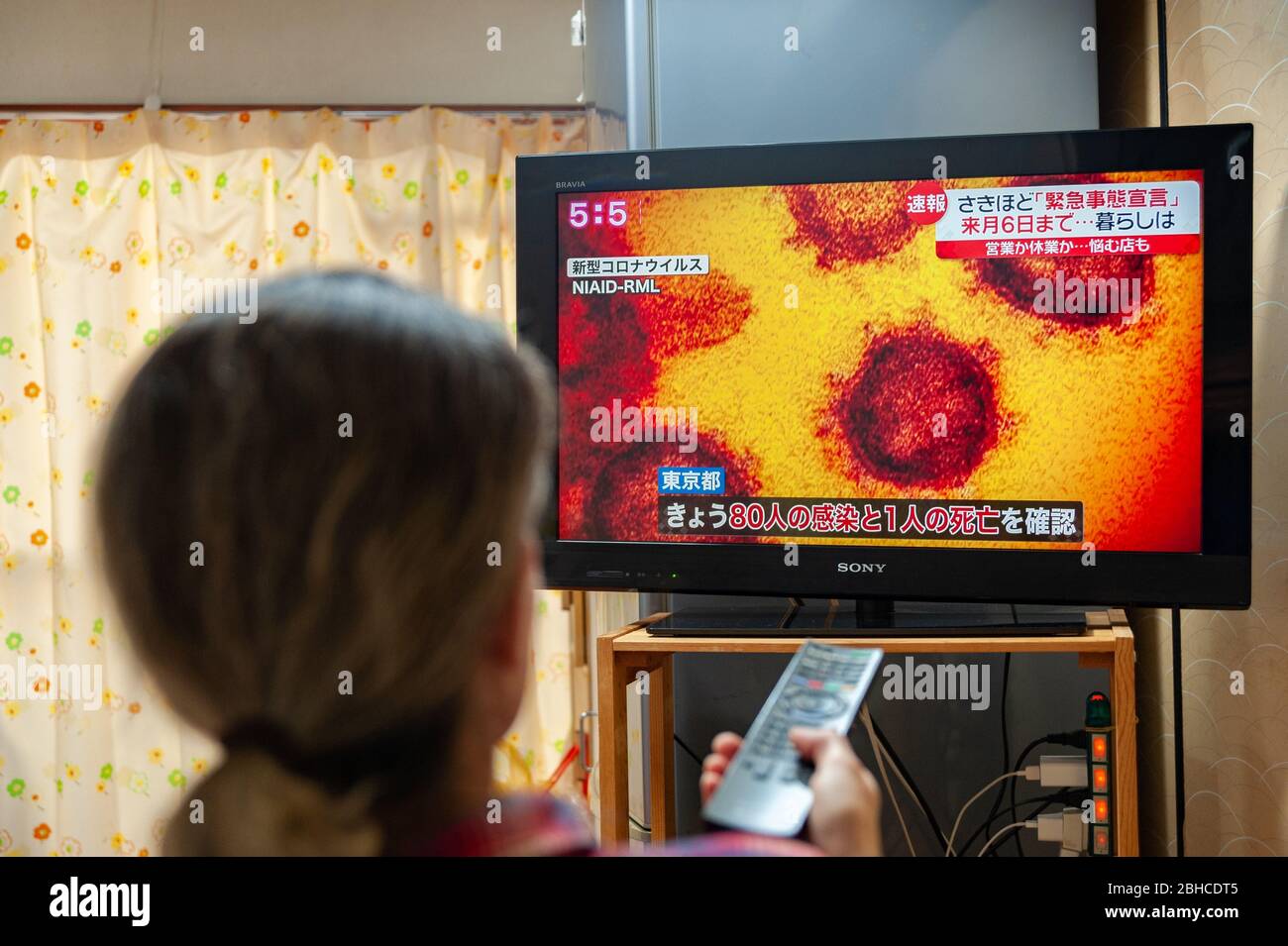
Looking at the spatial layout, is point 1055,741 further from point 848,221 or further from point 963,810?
point 848,221

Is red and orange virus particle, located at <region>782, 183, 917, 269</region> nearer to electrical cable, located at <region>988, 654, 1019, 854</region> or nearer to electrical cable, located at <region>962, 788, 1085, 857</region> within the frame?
electrical cable, located at <region>988, 654, 1019, 854</region>

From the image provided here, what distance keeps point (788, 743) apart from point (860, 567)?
0.56 m

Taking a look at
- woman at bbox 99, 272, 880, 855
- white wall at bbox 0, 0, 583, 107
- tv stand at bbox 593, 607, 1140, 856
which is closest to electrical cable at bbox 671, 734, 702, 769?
tv stand at bbox 593, 607, 1140, 856

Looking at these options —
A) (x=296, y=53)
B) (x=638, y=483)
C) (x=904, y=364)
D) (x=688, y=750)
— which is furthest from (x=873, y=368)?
(x=296, y=53)

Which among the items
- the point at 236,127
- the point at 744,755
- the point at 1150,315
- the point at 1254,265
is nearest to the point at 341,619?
the point at 744,755

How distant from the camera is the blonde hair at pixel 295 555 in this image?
389 mm

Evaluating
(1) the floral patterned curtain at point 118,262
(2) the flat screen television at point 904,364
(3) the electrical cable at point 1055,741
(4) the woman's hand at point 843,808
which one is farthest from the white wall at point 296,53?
(4) the woman's hand at point 843,808

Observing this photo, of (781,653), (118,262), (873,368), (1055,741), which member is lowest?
(1055,741)

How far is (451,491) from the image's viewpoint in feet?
1.32

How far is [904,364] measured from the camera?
1.17 m

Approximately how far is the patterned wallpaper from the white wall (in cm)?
150

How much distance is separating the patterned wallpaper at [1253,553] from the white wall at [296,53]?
4.91ft
